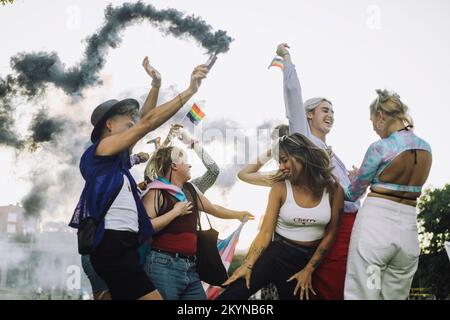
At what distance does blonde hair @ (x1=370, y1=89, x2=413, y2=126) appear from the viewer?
5.37m

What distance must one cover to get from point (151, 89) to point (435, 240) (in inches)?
1155

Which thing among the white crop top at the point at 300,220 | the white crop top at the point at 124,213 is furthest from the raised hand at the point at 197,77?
the white crop top at the point at 300,220

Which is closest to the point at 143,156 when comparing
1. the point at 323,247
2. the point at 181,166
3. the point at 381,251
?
the point at 181,166

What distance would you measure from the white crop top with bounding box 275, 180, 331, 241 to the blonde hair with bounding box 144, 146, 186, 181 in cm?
114

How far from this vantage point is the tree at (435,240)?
30.0 m

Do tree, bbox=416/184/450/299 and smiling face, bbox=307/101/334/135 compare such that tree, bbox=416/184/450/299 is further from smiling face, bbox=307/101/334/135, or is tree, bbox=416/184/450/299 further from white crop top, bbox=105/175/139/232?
white crop top, bbox=105/175/139/232

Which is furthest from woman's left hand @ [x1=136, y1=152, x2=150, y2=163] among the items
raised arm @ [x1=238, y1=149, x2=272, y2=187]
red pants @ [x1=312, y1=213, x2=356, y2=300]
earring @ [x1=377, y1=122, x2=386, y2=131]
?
earring @ [x1=377, y1=122, x2=386, y2=131]

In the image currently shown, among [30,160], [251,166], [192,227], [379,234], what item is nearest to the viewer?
[379,234]

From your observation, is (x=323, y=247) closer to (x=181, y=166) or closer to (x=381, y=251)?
(x=381, y=251)

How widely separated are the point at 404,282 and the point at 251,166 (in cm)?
188

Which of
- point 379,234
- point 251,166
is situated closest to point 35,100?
point 251,166

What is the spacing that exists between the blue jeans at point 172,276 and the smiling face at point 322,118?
1.91 metres
